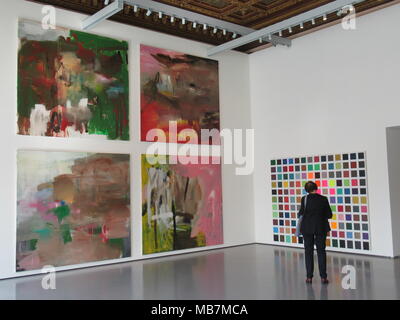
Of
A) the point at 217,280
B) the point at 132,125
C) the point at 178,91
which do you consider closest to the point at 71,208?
the point at 132,125

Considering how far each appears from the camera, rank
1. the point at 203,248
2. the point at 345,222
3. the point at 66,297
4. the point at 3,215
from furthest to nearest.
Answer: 1. the point at 203,248
2. the point at 345,222
3. the point at 3,215
4. the point at 66,297

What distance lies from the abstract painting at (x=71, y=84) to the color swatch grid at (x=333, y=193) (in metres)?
5.83

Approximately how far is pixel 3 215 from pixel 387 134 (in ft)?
34.5

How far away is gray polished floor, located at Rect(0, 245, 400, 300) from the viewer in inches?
324

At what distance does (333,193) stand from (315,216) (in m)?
4.72

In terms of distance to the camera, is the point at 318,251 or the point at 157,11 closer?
the point at 318,251

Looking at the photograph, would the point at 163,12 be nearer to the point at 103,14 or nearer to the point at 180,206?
the point at 103,14

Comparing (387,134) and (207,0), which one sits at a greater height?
(207,0)

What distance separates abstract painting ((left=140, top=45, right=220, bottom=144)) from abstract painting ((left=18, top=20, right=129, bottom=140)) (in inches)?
28.9

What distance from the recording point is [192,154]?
1401 cm

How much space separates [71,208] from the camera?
37.0 ft

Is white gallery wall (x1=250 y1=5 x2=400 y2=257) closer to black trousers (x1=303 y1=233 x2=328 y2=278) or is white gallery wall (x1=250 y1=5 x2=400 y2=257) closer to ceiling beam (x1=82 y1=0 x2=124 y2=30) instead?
black trousers (x1=303 y1=233 x2=328 y2=278)

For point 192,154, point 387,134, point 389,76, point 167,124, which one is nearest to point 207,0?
point 167,124

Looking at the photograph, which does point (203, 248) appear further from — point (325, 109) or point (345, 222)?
point (325, 109)
